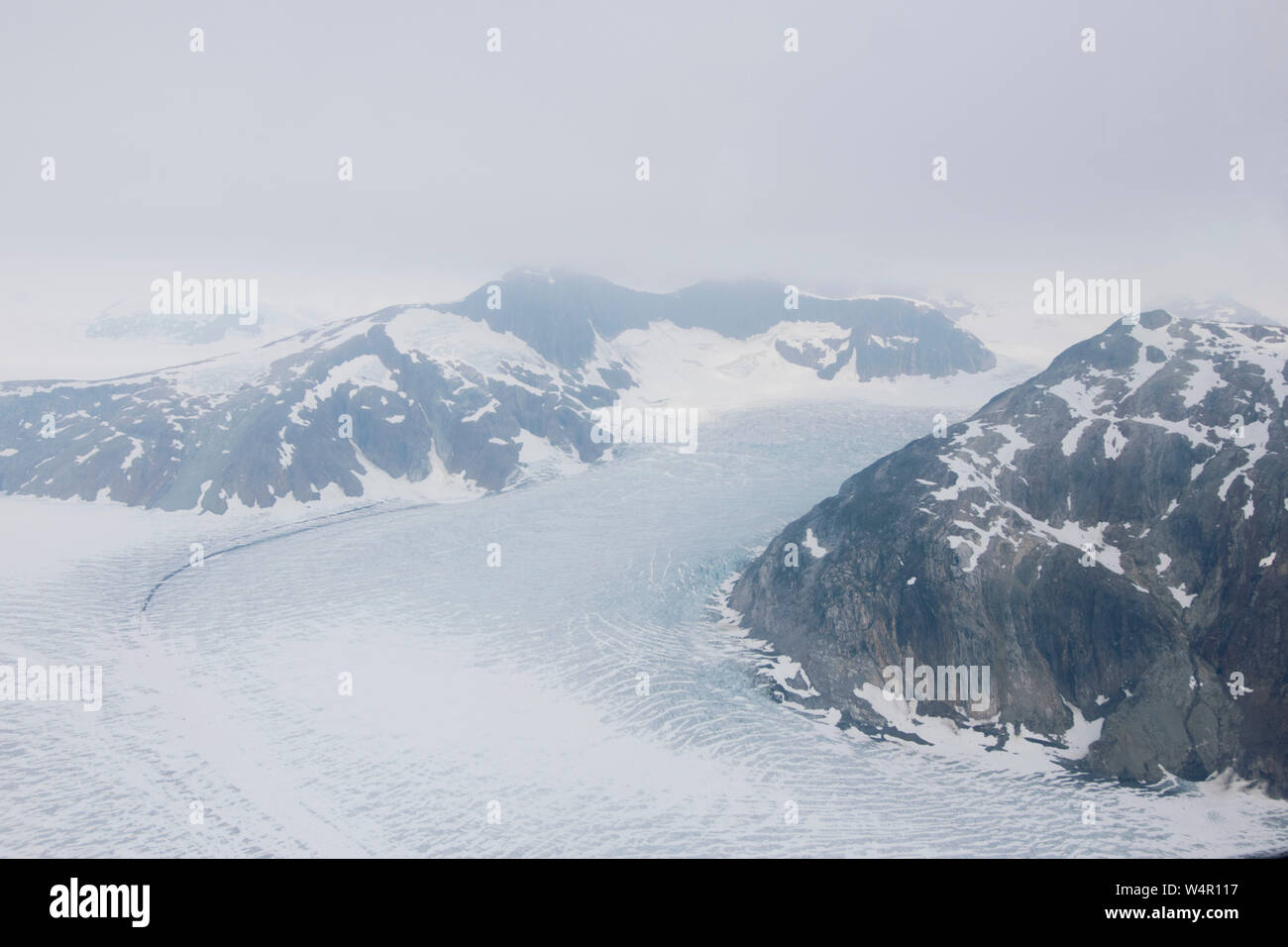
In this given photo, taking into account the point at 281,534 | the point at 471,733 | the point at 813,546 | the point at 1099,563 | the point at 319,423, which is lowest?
the point at 471,733

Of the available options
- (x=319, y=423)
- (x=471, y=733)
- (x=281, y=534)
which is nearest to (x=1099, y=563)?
(x=471, y=733)

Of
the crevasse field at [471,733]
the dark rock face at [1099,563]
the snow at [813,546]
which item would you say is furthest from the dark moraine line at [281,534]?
the snow at [813,546]

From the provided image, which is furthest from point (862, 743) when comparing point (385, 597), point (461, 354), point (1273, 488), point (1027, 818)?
point (461, 354)

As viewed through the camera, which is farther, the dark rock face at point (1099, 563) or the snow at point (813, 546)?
the snow at point (813, 546)

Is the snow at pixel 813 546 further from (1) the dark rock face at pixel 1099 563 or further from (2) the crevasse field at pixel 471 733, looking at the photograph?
(2) the crevasse field at pixel 471 733

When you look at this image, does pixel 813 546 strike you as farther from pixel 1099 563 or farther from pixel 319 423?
pixel 319 423

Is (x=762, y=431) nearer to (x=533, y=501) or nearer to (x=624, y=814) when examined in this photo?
(x=533, y=501)
